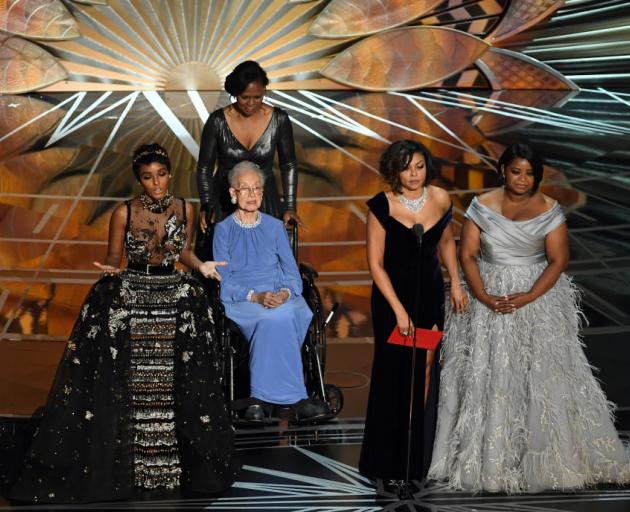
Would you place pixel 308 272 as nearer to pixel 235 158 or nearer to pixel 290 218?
pixel 290 218

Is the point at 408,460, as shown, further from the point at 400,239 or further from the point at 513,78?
the point at 513,78

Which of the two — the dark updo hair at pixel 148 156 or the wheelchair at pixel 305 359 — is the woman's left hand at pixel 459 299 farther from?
the dark updo hair at pixel 148 156

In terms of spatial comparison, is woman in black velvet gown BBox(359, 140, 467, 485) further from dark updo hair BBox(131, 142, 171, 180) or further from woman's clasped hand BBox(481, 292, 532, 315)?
dark updo hair BBox(131, 142, 171, 180)

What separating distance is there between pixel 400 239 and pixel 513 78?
1066cm

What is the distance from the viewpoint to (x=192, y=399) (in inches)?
151

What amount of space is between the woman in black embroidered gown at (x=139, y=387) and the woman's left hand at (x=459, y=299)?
0.89 meters

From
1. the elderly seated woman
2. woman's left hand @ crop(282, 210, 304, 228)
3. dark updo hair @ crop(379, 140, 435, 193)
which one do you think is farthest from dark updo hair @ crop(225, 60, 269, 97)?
dark updo hair @ crop(379, 140, 435, 193)

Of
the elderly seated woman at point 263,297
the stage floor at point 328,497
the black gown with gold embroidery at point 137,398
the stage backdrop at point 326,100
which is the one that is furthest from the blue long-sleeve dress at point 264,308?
the stage backdrop at point 326,100

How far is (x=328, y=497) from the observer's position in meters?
3.71

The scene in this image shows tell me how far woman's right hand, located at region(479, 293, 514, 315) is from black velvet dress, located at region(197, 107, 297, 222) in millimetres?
1444

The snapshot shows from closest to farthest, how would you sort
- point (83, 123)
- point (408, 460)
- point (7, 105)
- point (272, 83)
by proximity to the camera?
point (408, 460) < point (83, 123) < point (7, 105) < point (272, 83)

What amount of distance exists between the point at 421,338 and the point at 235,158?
5.57 ft

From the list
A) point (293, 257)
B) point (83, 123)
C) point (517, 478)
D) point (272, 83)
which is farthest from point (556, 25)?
point (517, 478)

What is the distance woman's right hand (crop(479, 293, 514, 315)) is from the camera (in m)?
3.86
